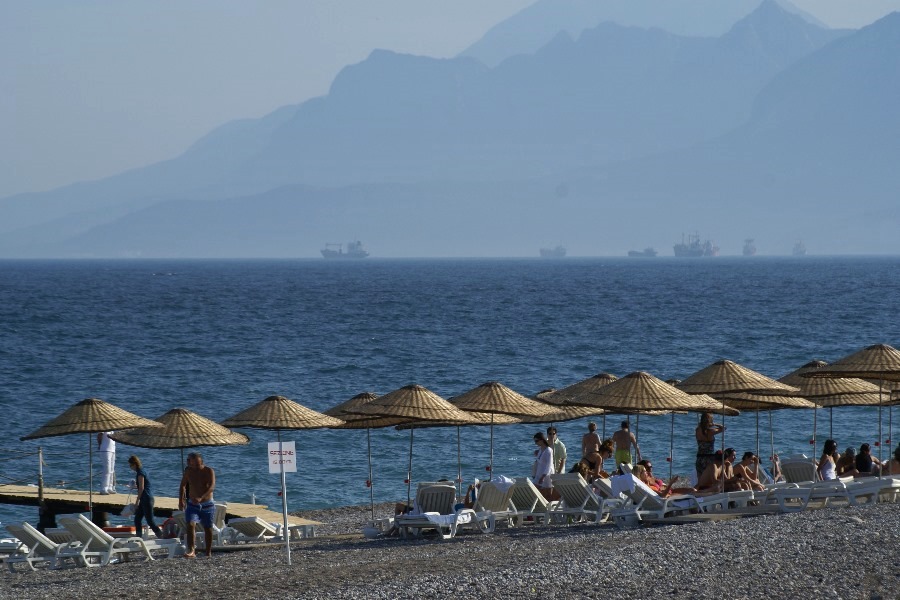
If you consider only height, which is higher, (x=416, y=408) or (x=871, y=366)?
(x=871, y=366)

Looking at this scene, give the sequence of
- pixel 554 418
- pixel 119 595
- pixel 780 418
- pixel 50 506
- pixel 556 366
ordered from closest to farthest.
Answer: pixel 119 595, pixel 554 418, pixel 50 506, pixel 780 418, pixel 556 366

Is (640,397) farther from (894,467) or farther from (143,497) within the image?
(143,497)

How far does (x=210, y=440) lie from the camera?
16.4m

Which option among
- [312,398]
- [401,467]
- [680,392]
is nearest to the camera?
[680,392]

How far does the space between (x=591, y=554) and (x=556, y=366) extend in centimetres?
3866

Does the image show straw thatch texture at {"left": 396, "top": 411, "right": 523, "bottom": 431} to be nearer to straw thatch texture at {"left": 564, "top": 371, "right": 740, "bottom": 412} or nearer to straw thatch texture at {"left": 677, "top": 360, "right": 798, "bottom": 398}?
straw thatch texture at {"left": 564, "top": 371, "right": 740, "bottom": 412}

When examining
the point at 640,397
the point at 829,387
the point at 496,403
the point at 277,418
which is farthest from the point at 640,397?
the point at 277,418

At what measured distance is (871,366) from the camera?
57.1 feet

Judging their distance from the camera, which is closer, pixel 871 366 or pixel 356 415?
pixel 871 366

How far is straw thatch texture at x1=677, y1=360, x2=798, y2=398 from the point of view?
17.0 m

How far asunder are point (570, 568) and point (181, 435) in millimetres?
6627

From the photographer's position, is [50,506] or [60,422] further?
[50,506]

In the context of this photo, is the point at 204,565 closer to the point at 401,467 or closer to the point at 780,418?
the point at 401,467

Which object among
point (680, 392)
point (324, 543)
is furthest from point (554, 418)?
point (324, 543)
